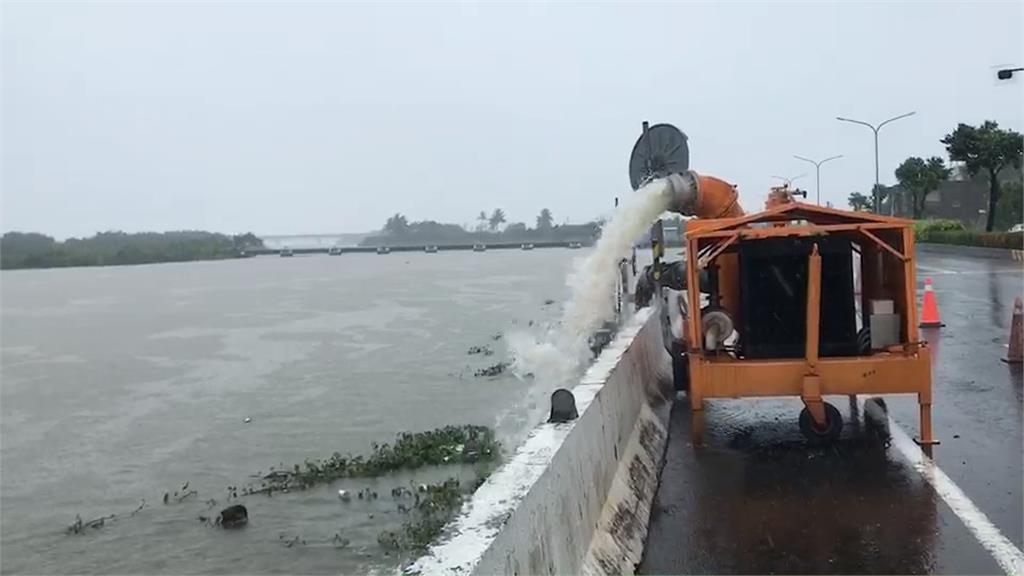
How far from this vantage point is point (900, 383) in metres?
8.02

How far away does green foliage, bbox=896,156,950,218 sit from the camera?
6769cm

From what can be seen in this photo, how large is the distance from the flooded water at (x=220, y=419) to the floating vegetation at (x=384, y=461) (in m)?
0.38

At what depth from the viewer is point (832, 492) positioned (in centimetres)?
724

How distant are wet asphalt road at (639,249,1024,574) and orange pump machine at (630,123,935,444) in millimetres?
471

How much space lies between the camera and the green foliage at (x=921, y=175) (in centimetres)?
6769

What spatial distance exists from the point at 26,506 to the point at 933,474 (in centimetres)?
1317

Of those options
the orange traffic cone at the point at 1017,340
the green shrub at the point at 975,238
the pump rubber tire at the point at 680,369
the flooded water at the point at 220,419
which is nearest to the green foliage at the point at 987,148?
the green shrub at the point at 975,238

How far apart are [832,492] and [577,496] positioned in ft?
8.92

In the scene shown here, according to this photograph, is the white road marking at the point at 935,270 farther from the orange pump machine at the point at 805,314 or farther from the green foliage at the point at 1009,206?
the green foliage at the point at 1009,206

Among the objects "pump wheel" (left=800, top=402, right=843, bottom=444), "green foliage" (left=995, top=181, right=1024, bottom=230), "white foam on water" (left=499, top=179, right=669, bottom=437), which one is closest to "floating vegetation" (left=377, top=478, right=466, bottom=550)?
"white foam on water" (left=499, top=179, right=669, bottom=437)

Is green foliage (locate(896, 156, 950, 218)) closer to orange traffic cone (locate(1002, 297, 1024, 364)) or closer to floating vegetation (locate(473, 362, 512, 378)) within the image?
floating vegetation (locate(473, 362, 512, 378))

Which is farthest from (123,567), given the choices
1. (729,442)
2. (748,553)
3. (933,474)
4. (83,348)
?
(83,348)

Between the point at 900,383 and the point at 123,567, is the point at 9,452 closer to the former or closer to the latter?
the point at 123,567

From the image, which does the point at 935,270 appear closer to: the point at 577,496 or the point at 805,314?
the point at 805,314
